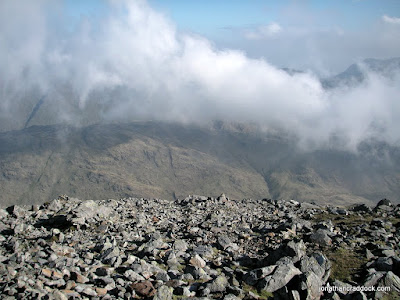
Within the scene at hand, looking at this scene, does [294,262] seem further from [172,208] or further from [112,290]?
[172,208]

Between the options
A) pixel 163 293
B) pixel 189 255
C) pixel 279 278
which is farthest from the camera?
pixel 189 255

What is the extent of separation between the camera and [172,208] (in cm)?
4512

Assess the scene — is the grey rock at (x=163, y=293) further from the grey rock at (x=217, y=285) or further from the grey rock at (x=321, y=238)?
the grey rock at (x=321, y=238)

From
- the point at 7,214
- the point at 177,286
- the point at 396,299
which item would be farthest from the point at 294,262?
the point at 7,214

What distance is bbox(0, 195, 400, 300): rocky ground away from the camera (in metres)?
19.4

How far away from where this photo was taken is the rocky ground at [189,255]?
19.4 meters

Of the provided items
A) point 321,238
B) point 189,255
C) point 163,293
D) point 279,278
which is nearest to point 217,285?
point 163,293

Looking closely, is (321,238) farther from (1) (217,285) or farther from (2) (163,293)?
(2) (163,293)

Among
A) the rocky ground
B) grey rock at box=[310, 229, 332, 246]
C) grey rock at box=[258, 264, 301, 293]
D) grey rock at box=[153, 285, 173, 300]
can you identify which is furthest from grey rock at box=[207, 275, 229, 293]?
grey rock at box=[310, 229, 332, 246]

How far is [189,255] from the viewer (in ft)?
83.1

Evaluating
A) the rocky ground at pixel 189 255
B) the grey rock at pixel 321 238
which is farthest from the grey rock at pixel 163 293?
the grey rock at pixel 321 238

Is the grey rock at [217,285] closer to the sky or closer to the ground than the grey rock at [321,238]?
closer to the sky

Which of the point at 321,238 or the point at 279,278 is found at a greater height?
the point at 279,278

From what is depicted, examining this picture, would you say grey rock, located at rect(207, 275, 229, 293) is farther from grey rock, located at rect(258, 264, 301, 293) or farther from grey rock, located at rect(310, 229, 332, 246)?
grey rock, located at rect(310, 229, 332, 246)
